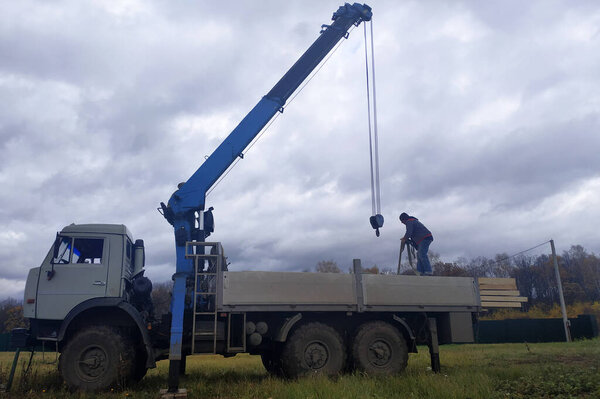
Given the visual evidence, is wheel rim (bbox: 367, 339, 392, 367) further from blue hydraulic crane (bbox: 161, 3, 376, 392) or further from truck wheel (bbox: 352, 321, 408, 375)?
blue hydraulic crane (bbox: 161, 3, 376, 392)

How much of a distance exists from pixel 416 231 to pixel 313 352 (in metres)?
3.99

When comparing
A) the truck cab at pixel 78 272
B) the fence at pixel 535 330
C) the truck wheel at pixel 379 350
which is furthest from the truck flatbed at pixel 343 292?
the fence at pixel 535 330

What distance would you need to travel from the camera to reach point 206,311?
8.85m

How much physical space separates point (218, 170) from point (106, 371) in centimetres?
460

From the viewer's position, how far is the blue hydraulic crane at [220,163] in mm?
8593

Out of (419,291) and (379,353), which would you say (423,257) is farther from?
(379,353)

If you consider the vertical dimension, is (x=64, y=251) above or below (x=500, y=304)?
above

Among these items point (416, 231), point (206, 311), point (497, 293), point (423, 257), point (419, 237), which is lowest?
point (206, 311)

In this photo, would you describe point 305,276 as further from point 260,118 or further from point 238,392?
point 260,118

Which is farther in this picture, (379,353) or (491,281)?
(491,281)

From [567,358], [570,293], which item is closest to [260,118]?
[567,358]

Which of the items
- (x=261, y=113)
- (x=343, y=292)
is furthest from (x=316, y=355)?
(x=261, y=113)

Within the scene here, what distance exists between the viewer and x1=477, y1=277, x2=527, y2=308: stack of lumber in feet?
34.6

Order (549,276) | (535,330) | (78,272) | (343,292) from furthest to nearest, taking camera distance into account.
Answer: (549,276), (535,330), (343,292), (78,272)
